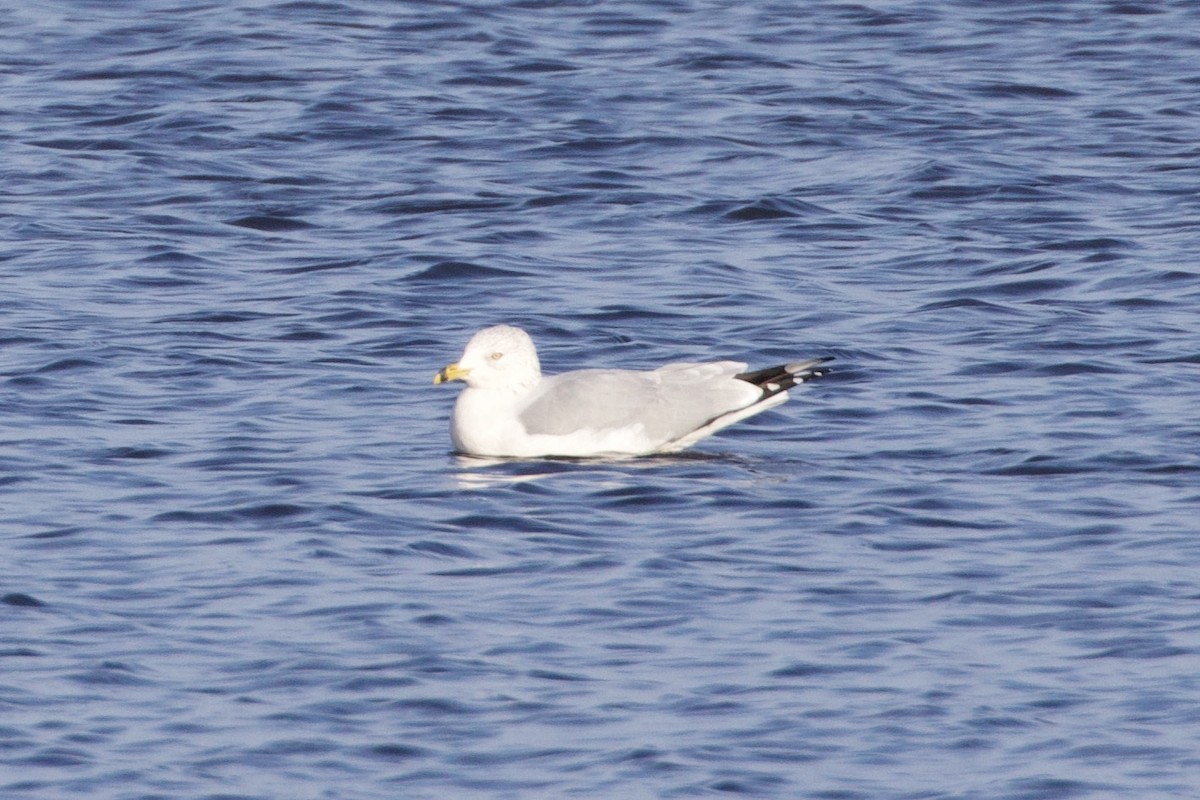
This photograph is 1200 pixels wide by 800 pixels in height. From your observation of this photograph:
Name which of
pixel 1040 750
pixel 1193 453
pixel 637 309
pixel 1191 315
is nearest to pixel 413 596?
pixel 1040 750

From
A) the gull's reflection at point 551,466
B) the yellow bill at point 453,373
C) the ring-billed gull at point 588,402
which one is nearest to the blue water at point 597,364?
the gull's reflection at point 551,466

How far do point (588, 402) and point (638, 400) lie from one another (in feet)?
0.88

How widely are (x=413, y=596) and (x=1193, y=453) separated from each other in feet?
14.7

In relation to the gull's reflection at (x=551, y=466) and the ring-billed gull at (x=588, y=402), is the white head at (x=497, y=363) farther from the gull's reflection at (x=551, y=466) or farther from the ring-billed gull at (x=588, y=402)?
the gull's reflection at (x=551, y=466)

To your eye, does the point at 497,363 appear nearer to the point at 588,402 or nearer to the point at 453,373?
the point at 453,373

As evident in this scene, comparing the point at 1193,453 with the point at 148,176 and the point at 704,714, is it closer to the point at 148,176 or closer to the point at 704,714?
the point at 704,714

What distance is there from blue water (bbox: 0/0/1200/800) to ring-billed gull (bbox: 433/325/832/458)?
0.19m

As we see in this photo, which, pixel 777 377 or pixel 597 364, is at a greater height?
pixel 777 377

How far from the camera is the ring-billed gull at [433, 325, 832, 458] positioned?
13102 mm

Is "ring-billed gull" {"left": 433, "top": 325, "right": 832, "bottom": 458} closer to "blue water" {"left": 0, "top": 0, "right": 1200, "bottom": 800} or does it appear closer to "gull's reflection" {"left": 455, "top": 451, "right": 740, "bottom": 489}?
"gull's reflection" {"left": 455, "top": 451, "right": 740, "bottom": 489}

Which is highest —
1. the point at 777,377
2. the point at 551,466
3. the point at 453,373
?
the point at 453,373

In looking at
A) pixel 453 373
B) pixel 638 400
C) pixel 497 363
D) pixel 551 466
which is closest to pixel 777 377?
pixel 638 400

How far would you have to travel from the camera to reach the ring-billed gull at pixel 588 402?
1310 cm

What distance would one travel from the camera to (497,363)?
13305mm
